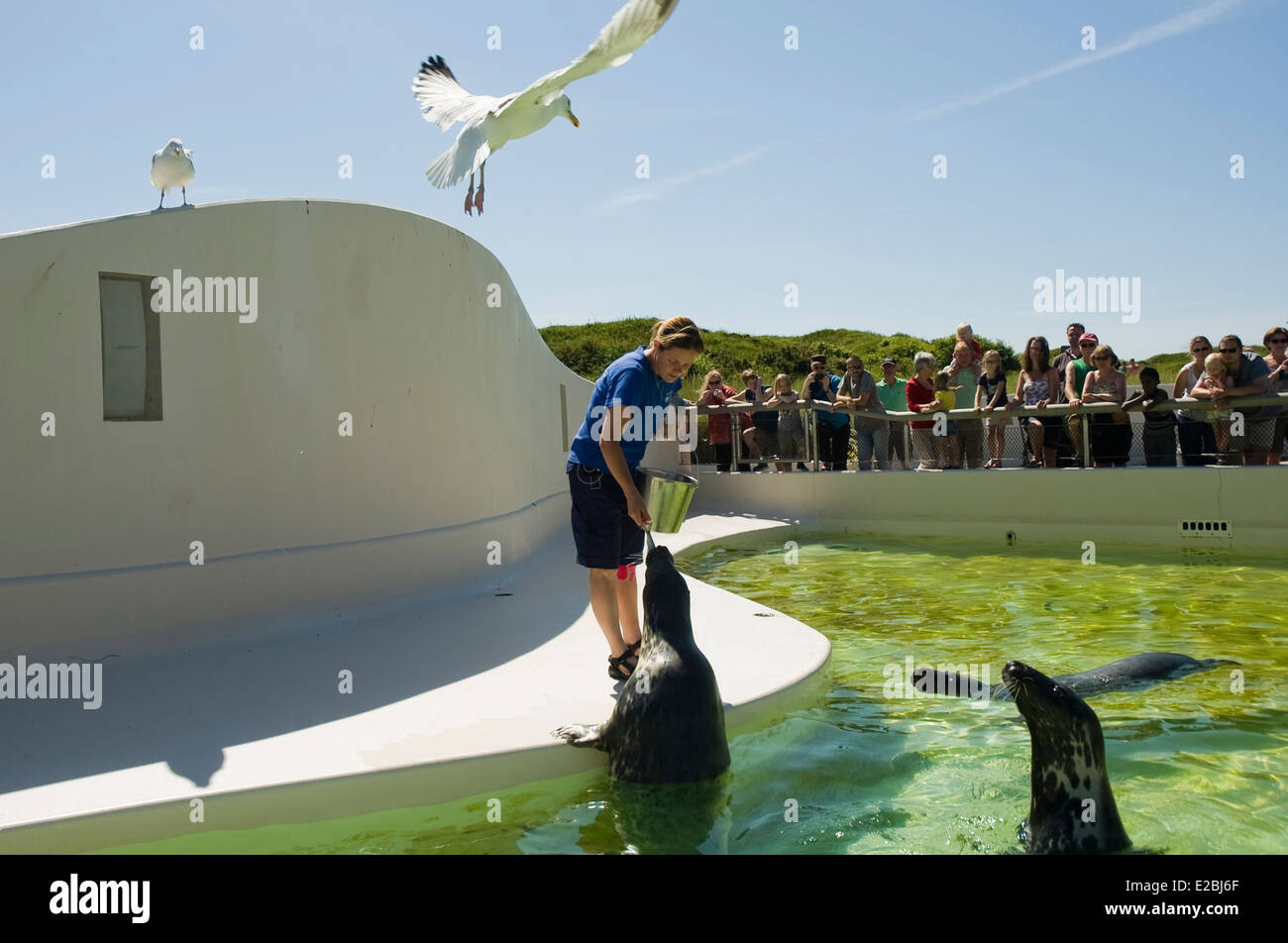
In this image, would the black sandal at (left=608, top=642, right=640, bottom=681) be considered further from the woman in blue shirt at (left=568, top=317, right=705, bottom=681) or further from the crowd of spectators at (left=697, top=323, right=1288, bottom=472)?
the crowd of spectators at (left=697, top=323, right=1288, bottom=472)

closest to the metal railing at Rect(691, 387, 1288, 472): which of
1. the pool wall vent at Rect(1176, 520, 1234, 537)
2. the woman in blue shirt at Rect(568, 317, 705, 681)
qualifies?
the pool wall vent at Rect(1176, 520, 1234, 537)

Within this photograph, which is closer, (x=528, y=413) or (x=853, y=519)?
(x=528, y=413)

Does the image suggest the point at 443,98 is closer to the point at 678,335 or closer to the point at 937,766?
the point at 678,335

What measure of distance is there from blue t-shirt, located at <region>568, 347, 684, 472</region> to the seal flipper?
124 cm

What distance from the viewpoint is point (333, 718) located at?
4426mm

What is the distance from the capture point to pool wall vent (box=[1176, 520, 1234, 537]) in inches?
421

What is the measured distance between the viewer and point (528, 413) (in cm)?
1034

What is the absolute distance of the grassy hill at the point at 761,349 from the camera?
38906 millimetres

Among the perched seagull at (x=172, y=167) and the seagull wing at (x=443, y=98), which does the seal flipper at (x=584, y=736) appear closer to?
the perched seagull at (x=172, y=167)

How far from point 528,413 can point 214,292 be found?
4.65 meters

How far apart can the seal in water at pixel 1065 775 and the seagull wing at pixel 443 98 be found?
7.64m

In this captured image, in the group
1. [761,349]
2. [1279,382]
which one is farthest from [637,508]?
[761,349]
